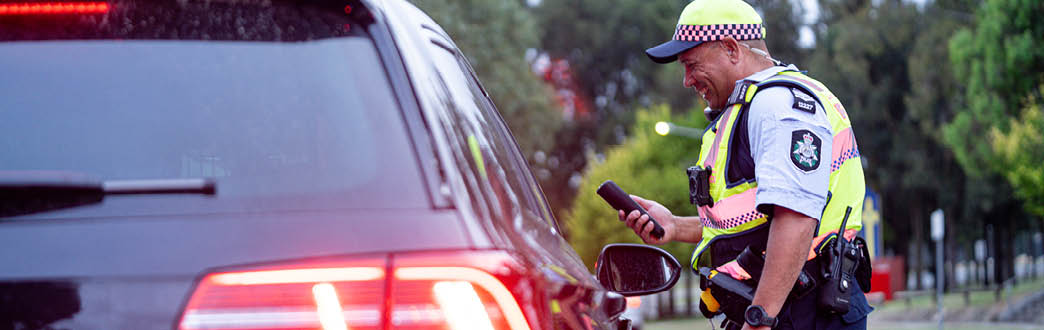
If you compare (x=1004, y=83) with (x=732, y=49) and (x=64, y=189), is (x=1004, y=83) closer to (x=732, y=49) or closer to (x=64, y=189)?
(x=732, y=49)

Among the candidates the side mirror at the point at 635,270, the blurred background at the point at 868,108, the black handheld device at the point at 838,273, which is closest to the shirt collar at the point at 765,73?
the black handheld device at the point at 838,273

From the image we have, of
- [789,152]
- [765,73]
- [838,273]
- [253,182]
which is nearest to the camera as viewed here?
[253,182]

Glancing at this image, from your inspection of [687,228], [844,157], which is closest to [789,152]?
[844,157]

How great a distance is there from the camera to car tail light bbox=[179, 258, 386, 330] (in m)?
1.51

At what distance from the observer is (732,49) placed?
11.8 feet

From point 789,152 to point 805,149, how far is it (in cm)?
6

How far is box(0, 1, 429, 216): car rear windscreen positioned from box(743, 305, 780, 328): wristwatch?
1644 millimetres

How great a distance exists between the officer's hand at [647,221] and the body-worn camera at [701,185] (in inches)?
8.5

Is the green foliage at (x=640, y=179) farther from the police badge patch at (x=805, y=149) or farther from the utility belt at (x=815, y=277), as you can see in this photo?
the police badge patch at (x=805, y=149)

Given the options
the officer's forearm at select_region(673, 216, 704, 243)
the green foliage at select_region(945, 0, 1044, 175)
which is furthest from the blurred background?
the officer's forearm at select_region(673, 216, 704, 243)

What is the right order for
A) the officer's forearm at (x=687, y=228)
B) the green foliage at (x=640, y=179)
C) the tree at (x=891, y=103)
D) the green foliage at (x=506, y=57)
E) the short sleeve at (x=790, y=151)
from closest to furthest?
the short sleeve at (x=790, y=151) → the officer's forearm at (x=687, y=228) → the green foliage at (x=506, y=57) → the green foliage at (x=640, y=179) → the tree at (x=891, y=103)

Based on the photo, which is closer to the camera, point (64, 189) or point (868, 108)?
point (64, 189)

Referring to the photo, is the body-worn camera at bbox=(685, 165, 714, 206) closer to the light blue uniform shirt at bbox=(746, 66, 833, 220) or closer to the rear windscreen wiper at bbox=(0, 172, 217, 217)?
the light blue uniform shirt at bbox=(746, 66, 833, 220)

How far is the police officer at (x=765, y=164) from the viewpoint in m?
3.11
